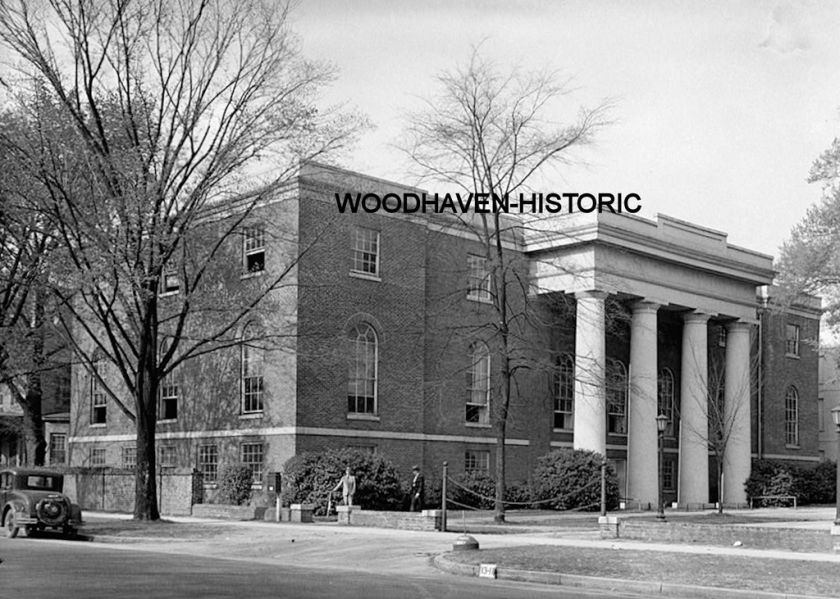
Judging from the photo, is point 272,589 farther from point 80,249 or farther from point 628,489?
point 628,489

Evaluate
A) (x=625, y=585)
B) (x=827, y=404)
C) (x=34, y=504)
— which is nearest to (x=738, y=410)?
(x=827, y=404)

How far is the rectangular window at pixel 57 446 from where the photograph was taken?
6190 centimetres

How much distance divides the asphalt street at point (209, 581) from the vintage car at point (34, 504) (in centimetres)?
559

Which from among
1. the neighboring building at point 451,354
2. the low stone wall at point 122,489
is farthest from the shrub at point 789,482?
the low stone wall at point 122,489

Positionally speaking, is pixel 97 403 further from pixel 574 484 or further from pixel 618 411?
pixel 618 411

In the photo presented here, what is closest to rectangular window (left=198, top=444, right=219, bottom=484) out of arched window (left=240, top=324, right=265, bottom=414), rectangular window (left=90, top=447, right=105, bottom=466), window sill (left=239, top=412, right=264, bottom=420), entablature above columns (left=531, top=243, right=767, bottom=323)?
window sill (left=239, top=412, right=264, bottom=420)

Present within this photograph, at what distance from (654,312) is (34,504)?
89.6 feet

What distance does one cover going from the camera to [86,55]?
31844 mm

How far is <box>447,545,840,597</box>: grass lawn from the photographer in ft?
54.8

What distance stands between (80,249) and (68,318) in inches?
763

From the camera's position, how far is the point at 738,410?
4981 centimetres

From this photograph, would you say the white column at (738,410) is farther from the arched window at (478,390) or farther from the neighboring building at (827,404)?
the neighboring building at (827,404)

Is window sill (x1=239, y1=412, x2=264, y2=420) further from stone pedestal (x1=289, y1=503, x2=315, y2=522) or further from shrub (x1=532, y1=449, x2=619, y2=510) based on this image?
shrub (x1=532, y1=449, x2=619, y2=510)

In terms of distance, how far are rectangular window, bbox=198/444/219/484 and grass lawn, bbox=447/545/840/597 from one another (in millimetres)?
21364
